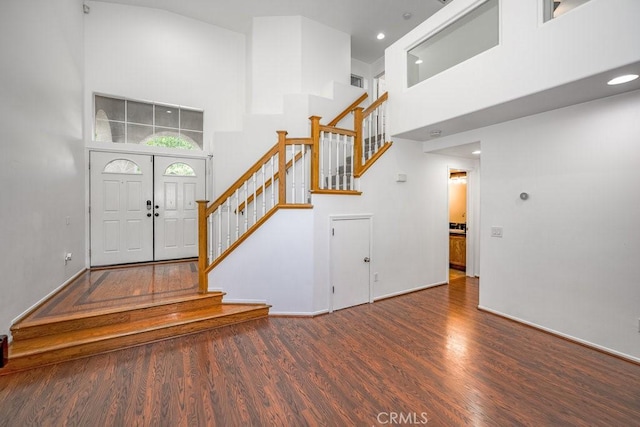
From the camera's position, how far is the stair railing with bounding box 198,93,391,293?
3.74 metres

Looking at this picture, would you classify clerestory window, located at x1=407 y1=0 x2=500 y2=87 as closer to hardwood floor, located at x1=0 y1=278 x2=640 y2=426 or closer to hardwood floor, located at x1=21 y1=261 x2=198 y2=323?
hardwood floor, located at x1=0 y1=278 x2=640 y2=426

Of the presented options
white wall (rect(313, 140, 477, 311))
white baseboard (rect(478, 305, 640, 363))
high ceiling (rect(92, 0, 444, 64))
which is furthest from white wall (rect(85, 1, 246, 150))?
white baseboard (rect(478, 305, 640, 363))

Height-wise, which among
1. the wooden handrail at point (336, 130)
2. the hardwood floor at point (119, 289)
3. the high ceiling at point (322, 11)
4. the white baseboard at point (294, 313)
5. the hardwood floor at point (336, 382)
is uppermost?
the high ceiling at point (322, 11)

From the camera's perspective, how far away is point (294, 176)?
151 inches

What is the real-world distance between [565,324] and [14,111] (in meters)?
6.41

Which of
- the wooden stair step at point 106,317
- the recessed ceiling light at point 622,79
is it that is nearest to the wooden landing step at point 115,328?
the wooden stair step at point 106,317

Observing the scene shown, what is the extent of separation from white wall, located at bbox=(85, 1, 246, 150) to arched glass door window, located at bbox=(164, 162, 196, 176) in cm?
60

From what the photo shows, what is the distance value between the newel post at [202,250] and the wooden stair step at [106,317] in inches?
6.1

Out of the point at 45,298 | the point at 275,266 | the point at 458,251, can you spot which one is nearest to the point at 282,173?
the point at 275,266

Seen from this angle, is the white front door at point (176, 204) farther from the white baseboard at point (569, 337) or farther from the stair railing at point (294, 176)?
the white baseboard at point (569, 337)

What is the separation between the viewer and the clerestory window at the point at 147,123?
503cm

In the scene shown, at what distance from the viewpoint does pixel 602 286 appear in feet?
9.50

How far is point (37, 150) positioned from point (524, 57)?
18.1 ft

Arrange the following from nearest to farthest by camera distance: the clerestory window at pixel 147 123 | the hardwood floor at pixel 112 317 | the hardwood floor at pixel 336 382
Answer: the hardwood floor at pixel 336 382 < the hardwood floor at pixel 112 317 < the clerestory window at pixel 147 123
